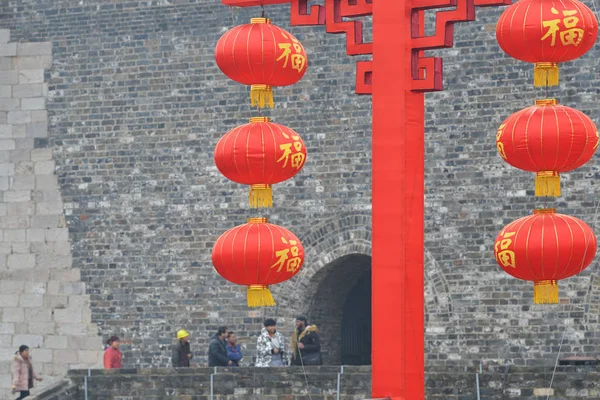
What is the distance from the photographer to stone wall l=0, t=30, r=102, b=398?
19938 millimetres

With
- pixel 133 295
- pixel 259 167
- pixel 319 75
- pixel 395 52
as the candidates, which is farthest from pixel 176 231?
pixel 395 52

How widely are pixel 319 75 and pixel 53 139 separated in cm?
351

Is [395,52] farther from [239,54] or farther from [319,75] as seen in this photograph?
[319,75]

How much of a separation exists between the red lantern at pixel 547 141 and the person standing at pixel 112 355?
898 centimetres

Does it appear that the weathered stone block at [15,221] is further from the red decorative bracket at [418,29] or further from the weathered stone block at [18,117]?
the red decorative bracket at [418,29]

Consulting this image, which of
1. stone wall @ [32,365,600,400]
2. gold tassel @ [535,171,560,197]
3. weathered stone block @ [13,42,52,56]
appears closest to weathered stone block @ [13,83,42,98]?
weathered stone block @ [13,42,52,56]

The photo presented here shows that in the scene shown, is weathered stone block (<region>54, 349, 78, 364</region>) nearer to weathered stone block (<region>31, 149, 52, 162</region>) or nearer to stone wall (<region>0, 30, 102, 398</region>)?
stone wall (<region>0, 30, 102, 398</region>)

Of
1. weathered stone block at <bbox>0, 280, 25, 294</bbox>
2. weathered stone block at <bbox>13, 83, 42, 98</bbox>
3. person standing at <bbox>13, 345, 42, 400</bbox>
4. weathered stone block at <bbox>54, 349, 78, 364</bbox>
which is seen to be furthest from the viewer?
weathered stone block at <bbox>13, 83, 42, 98</bbox>

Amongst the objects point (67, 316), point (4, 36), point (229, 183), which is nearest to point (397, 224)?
point (229, 183)

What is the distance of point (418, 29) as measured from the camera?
32.2 ft

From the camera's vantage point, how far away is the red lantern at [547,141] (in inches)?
408

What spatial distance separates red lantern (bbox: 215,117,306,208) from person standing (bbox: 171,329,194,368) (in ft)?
23.4

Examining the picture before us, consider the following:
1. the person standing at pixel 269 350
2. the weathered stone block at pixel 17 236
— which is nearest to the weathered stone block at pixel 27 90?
the weathered stone block at pixel 17 236

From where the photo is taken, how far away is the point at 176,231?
64.5 ft
